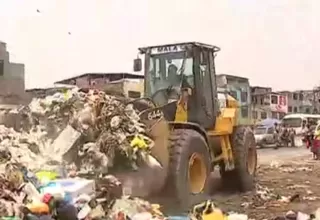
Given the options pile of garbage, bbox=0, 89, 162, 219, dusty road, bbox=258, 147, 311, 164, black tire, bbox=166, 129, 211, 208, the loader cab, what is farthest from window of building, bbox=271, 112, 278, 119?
pile of garbage, bbox=0, 89, 162, 219

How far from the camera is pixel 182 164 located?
4266 mm

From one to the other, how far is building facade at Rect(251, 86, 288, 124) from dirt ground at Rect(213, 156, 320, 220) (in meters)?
5.05

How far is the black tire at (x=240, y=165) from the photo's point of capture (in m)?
5.52

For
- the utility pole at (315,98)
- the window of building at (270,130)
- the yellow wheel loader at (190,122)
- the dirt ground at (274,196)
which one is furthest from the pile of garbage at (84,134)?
the window of building at (270,130)

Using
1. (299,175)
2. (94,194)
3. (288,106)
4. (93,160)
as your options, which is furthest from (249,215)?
(288,106)

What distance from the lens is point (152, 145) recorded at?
4.16 m

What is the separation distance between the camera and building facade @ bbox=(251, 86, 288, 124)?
1256cm

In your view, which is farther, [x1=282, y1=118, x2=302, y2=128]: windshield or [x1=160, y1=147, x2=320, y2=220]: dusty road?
[x1=282, y1=118, x2=302, y2=128]: windshield

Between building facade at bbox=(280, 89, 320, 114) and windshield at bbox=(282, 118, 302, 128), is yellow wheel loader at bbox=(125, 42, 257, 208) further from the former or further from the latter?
windshield at bbox=(282, 118, 302, 128)

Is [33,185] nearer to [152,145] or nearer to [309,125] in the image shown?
[152,145]

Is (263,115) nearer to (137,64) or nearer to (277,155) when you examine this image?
(277,155)

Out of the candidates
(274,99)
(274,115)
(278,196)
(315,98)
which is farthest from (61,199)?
(274,115)

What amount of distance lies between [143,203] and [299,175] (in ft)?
11.8

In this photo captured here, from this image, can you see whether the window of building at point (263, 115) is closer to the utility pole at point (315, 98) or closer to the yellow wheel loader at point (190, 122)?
the utility pole at point (315, 98)
